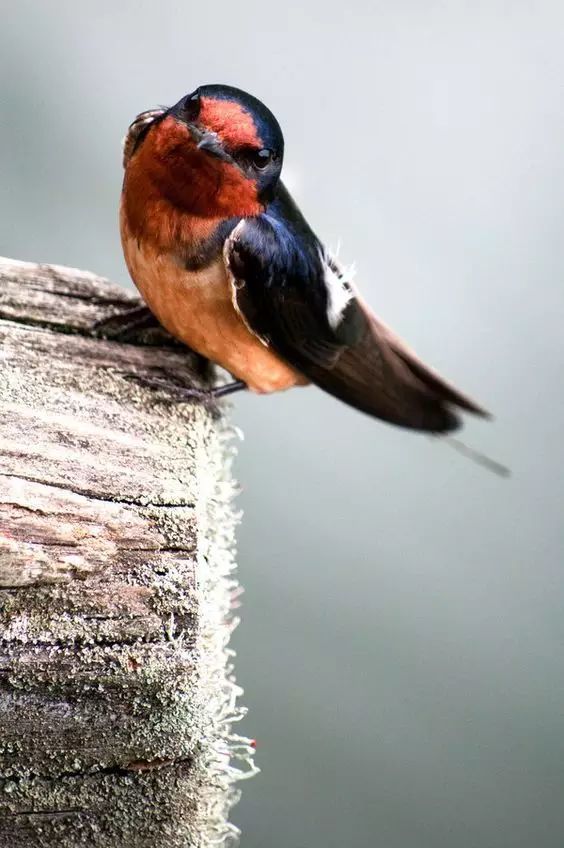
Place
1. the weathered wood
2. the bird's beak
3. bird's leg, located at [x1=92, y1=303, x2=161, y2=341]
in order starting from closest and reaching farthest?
the weathered wood, the bird's beak, bird's leg, located at [x1=92, y1=303, x2=161, y2=341]

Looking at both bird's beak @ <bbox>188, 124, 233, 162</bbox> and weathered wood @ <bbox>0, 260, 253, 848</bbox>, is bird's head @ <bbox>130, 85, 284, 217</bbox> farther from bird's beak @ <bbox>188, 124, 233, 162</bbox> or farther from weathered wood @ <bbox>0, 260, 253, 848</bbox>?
weathered wood @ <bbox>0, 260, 253, 848</bbox>

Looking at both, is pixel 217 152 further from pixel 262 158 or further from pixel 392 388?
pixel 392 388

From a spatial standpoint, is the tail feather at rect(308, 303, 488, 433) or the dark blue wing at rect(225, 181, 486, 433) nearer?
the dark blue wing at rect(225, 181, 486, 433)

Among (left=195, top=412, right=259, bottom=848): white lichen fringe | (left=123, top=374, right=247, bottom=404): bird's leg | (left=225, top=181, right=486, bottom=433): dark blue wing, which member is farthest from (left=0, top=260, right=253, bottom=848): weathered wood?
(left=225, top=181, right=486, bottom=433): dark blue wing

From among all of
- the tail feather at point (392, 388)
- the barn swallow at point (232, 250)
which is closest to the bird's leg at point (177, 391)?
the barn swallow at point (232, 250)

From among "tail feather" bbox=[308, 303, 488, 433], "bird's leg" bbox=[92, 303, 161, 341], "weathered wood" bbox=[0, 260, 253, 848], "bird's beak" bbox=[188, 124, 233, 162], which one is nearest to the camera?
"weathered wood" bbox=[0, 260, 253, 848]

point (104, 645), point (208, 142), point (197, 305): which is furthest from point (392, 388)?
point (104, 645)

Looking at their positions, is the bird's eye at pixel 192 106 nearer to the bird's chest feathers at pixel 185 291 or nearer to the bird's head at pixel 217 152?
the bird's head at pixel 217 152
